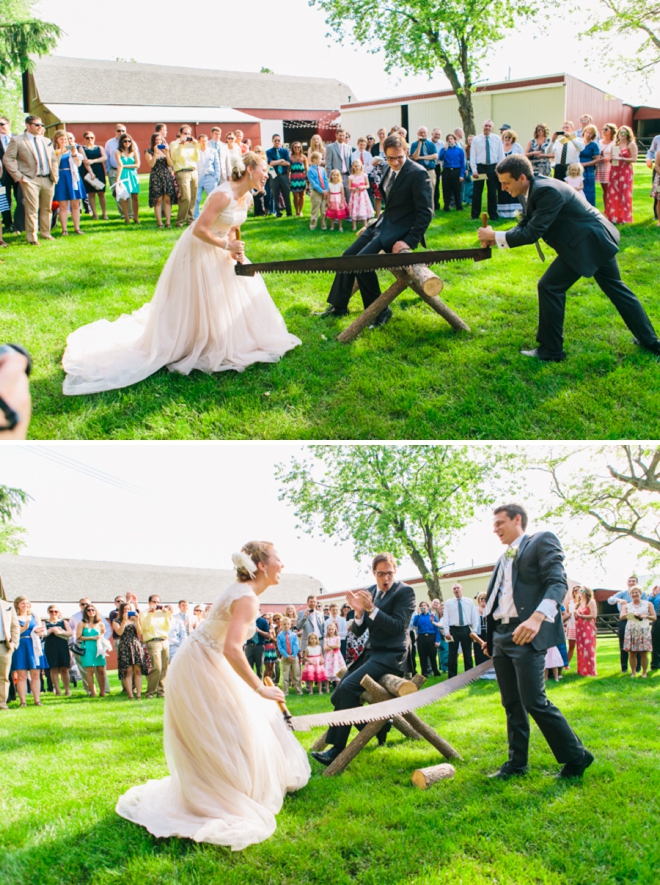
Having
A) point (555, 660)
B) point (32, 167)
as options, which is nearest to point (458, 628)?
point (555, 660)

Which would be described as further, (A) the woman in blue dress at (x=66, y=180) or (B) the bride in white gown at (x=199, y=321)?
(A) the woman in blue dress at (x=66, y=180)

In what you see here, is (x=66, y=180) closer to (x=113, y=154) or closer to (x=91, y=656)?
(x=113, y=154)

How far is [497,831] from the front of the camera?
3877mm

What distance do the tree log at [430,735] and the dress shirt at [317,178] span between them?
12.2m

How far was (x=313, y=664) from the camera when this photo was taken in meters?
12.2

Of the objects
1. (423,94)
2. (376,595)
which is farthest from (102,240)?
(423,94)

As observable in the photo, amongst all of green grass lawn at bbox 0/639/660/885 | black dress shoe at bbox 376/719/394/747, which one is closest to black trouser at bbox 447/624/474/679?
green grass lawn at bbox 0/639/660/885

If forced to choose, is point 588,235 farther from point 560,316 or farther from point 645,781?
point 645,781

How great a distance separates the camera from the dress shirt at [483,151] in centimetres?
1563

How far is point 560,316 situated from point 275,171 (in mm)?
11226

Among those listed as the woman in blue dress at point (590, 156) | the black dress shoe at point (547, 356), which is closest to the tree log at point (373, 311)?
the black dress shoe at point (547, 356)

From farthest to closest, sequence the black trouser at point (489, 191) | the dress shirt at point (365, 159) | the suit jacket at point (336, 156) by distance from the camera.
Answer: the dress shirt at point (365, 159), the suit jacket at point (336, 156), the black trouser at point (489, 191)

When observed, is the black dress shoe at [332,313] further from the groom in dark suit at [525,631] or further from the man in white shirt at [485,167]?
the man in white shirt at [485,167]

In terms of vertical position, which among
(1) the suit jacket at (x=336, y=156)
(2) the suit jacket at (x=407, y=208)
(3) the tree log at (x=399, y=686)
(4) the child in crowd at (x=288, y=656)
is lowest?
(4) the child in crowd at (x=288, y=656)
